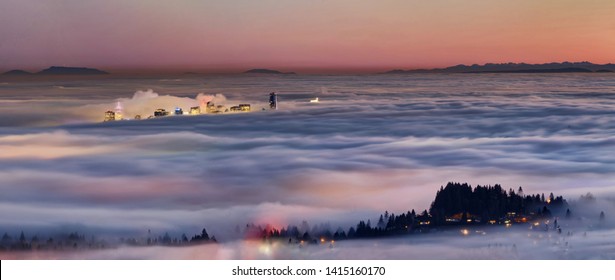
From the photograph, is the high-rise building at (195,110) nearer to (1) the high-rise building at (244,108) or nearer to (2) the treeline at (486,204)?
(1) the high-rise building at (244,108)

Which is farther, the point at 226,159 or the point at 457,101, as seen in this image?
the point at 457,101

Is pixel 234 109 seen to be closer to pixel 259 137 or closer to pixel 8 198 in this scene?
pixel 259 137

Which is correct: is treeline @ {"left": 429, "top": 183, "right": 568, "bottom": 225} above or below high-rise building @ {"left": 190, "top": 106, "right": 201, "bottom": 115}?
below

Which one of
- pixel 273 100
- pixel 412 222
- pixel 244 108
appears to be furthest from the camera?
pixel 273 100

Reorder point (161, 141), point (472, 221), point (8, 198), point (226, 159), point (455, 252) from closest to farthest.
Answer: point (455, 252) < point (472, 221) < point (8, 198) < point (226, 159) < point (161, 141)

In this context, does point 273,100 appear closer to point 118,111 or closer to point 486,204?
point 118,111

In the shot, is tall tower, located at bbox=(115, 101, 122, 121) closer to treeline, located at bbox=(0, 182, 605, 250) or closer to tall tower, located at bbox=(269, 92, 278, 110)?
tall tower, located at bbox=(269, 92, 278, 110)

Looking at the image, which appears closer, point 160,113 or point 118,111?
point 118,111

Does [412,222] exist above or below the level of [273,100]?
below

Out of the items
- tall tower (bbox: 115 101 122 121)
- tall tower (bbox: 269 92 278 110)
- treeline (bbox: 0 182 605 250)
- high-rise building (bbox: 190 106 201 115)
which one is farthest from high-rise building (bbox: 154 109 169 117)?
treeline (bbox: 0 182 605 250)

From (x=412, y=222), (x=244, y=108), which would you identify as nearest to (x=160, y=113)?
(x=244, y=108)
